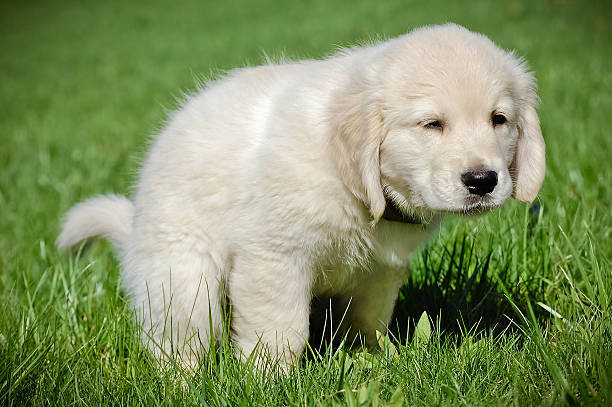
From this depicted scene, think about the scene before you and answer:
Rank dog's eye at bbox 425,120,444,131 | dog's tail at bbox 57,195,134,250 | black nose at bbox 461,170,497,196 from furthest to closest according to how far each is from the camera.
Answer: dog's tail at bbox 57,195,134,250, dog's eye at bbox 425,120,444,131, black nose at bbox 461,170,497,196

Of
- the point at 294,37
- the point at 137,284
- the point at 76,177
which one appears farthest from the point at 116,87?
the point at 137,284

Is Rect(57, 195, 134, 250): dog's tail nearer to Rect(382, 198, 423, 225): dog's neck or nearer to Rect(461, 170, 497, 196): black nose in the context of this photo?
Rect(382, 198, 423, 225): dog's neck

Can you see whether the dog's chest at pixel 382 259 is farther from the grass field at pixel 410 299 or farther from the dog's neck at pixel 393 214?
the grass field at pixel 410 299

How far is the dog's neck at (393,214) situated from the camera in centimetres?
248

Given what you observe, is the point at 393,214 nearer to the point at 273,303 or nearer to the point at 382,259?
the point at 382,259

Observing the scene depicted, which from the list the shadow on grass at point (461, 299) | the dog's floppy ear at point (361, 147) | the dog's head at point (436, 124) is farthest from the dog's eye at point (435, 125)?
the shadow on grass at point (461, 299)

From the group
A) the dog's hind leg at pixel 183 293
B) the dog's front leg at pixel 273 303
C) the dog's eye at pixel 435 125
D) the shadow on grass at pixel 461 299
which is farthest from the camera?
the shadow on grass at pixel 461 299

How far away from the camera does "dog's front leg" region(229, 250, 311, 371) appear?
2.43 m

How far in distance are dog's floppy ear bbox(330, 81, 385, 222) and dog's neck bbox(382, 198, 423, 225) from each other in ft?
0.53

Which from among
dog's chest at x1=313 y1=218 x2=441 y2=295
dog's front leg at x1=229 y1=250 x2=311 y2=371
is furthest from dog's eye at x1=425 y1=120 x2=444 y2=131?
dog's front leg at x1=229 y1=250 x2=311 y2=371

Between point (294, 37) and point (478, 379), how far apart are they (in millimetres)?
12942

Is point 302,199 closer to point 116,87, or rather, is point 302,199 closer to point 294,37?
point 116,87

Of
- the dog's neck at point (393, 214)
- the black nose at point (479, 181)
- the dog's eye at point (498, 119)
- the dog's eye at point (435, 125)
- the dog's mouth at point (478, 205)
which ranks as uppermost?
the dog's eye at point (498, 119)

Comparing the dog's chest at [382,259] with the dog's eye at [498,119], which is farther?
the dog's chest at [382,259]
